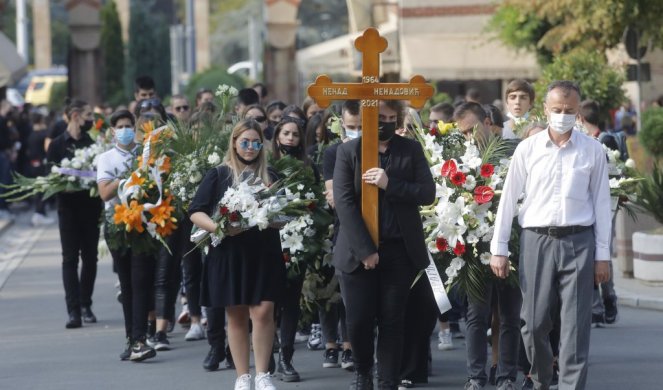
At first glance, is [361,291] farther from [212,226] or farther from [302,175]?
[302,175]

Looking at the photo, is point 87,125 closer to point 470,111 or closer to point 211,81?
point 470,111

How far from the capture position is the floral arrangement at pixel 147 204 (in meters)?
10.9

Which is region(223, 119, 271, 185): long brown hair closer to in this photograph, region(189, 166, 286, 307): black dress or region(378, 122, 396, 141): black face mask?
region(189, 166, 286, 307): black dress

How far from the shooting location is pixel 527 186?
8.40m

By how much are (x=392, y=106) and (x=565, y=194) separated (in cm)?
120

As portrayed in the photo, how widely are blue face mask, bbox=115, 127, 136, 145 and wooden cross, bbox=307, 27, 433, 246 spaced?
332 cm

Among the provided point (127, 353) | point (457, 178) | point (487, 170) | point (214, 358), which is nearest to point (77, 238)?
point (127, 353)

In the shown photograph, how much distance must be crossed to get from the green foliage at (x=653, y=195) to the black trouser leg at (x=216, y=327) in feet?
18.9

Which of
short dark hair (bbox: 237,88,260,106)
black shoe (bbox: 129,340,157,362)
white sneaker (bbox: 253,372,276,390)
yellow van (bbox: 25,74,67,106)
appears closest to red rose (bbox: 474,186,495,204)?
white sneaker (bbox: 253,372,276,390)

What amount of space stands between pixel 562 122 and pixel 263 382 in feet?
8.22

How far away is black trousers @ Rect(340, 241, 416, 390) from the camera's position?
8.61m

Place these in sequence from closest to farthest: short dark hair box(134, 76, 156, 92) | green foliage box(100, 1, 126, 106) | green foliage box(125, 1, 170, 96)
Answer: short dark hair box(134, 76, 156, 92)
green foliage box(100, 1, 126, 106)
green foliage box(125, 1, 170, 96)

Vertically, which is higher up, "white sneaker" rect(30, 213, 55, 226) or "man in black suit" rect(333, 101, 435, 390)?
"man in black suit" rect(333, 101, 435, 390)

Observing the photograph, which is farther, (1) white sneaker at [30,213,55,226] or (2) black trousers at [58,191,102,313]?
(1) white sneaker at [30,213,55,226]
